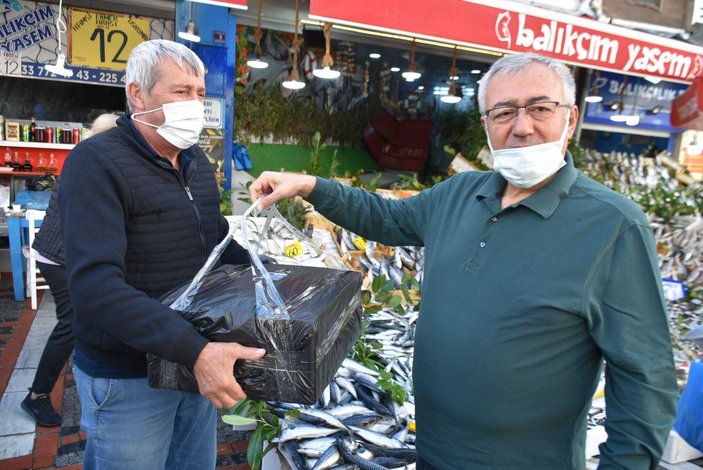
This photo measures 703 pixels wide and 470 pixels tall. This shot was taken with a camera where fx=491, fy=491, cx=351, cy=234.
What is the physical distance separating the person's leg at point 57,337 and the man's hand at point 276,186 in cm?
180

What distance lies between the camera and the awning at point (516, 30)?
4141 millimetres

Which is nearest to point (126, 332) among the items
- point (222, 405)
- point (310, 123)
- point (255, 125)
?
point (222, 405)

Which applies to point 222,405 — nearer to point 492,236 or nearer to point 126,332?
point 126,332

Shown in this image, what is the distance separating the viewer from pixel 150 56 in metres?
1.62

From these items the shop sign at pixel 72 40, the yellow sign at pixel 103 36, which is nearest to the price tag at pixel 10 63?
the shop sign at pixel 72 40

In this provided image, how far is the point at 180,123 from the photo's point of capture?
1.72m

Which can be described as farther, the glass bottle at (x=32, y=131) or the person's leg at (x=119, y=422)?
the glass bottle at (x=32, y=131)

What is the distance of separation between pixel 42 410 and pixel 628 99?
36.4 feet

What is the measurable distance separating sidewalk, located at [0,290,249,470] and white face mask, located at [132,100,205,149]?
2378 millimetres

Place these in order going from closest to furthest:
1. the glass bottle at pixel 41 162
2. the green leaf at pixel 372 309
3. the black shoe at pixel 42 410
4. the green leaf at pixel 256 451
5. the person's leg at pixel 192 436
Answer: the person's leg at pixel 192 436 < the green leaf at pixel 256 451 < the black shoe at pixel 42 410 < the green leaf at pixel 372 309 < the glass bottle at pixel 41 162

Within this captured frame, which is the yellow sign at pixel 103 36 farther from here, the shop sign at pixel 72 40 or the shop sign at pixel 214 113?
the shop sign at pixel 214 113

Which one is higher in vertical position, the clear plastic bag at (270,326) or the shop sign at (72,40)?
the shop sign at (72,40)

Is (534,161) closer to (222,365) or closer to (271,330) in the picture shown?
(271,330)

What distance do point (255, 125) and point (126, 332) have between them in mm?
7792
